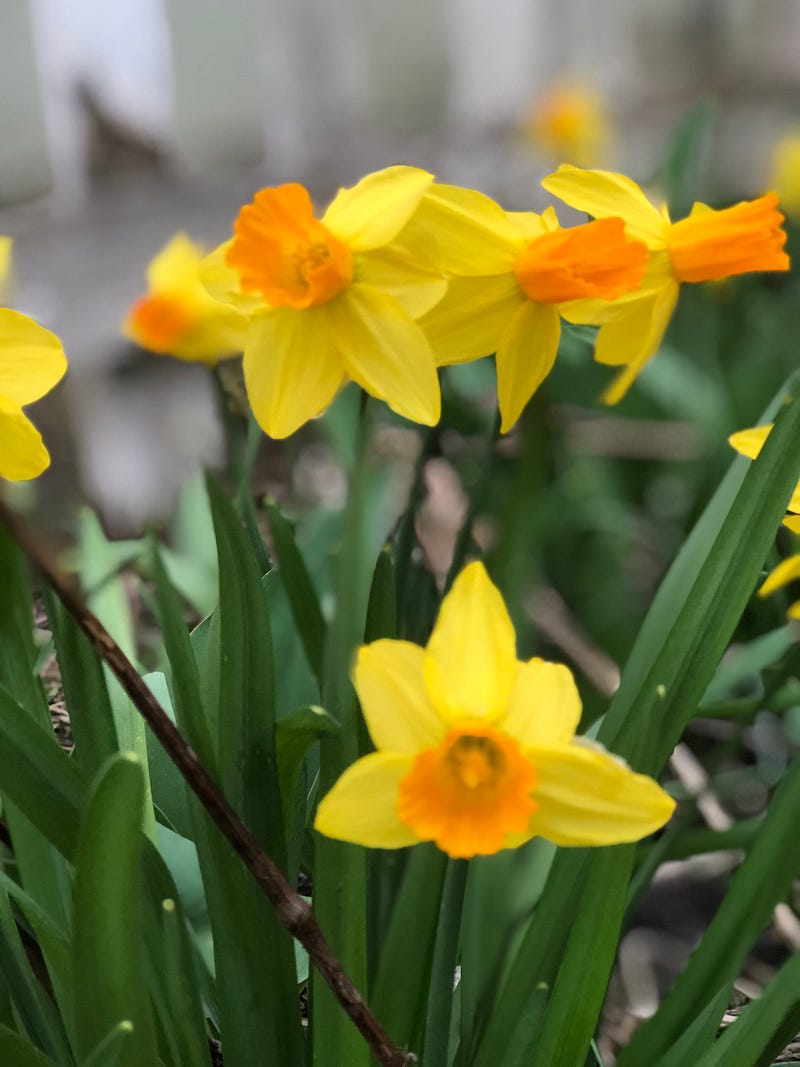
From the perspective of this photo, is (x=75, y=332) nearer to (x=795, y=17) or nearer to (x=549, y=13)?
(x=549, y=13)

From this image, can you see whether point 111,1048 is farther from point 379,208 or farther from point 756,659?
point 756,659

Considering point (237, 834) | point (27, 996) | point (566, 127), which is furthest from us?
point (566, 127)

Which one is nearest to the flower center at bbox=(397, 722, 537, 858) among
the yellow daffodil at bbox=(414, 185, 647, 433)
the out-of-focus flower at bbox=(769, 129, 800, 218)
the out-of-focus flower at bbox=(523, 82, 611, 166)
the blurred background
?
the yellow daffodil at bbox=(414, 185, 647, 433)

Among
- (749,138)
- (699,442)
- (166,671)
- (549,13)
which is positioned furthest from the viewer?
(749,138)

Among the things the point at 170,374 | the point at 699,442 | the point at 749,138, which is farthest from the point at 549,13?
the point at 699,442

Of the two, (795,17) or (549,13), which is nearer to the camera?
(549,13)

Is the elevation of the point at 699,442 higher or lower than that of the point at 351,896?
lower

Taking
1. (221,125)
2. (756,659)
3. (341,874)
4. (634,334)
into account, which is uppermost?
(634,334)

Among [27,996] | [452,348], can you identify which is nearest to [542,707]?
[452,348]
